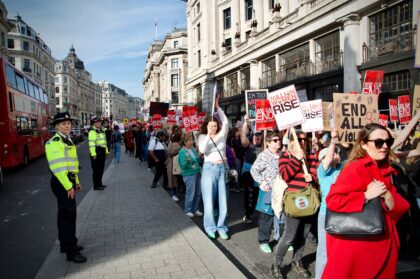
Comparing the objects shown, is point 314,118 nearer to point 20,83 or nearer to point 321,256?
point 321,256

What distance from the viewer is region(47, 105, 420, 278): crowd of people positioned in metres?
2.33

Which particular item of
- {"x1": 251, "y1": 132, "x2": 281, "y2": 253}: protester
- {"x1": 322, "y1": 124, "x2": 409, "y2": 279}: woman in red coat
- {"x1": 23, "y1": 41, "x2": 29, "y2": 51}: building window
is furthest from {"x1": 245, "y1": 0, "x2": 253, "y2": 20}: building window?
{"x1": 23, "y1": 41, "x2": 29, "y2": 51}: building window

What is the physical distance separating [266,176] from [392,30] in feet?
41.9

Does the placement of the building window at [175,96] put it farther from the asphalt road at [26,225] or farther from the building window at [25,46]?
the asphalt road at [26,225]

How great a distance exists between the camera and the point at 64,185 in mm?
4230

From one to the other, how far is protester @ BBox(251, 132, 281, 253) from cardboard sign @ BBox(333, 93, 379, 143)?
87cm

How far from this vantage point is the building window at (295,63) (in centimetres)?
1970

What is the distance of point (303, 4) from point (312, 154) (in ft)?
57.2

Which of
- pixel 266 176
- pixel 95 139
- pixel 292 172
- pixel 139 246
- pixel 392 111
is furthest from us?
pixel 95 139

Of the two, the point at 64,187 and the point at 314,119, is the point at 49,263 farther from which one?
the point at 314,119

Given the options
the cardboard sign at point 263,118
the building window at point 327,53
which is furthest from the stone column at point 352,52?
the cardboard sign at point 263,118

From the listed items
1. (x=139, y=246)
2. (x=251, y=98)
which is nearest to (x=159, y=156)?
(x=251, y=98)

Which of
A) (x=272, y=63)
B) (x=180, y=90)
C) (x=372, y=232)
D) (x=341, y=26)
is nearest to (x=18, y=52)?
(x=180, y=90)

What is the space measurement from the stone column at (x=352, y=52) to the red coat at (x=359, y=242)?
14.6 m
